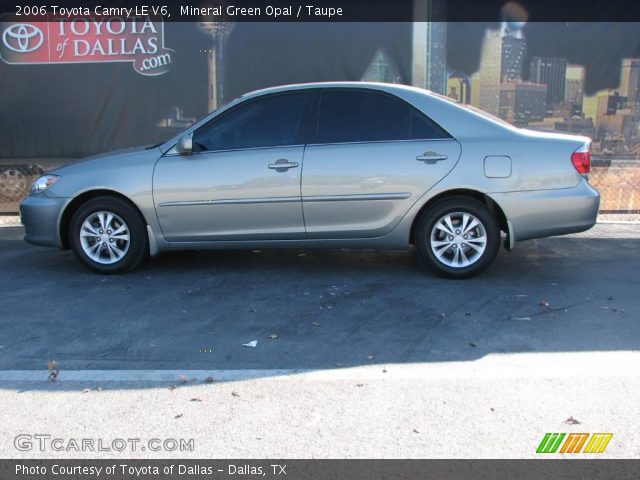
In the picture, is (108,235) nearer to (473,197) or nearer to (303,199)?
(303,199)

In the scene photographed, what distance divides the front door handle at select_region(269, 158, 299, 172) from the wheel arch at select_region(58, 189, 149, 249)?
1.28 meters

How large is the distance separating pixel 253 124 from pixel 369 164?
112 cm

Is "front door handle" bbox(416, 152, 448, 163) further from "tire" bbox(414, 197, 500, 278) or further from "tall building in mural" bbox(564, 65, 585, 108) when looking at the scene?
"tall building in mural" bbox(564, 65, 585, 108)

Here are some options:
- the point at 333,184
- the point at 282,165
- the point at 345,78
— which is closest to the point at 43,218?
the point at 282,165

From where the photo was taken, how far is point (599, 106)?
926cm

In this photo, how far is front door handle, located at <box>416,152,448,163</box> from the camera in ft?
19.0

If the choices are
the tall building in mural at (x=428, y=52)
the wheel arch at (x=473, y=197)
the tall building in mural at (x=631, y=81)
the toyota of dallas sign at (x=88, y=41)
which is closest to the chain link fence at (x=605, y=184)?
the tall building in mural at (x=631, y=81)

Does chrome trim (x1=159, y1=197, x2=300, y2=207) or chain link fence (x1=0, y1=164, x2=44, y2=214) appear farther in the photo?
chain link fence (x1=0, y1=164, x2=44, y2=214)

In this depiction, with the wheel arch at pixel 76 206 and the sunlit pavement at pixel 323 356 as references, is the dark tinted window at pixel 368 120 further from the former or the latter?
the wheel arch at pixel 76 206

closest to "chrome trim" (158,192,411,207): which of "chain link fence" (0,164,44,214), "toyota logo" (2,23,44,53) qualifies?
"chain link fence" (0,164,44,214)

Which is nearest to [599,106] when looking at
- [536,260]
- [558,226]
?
[536,260]

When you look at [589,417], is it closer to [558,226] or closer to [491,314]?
[491,314]

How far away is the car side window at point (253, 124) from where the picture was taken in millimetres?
6027
